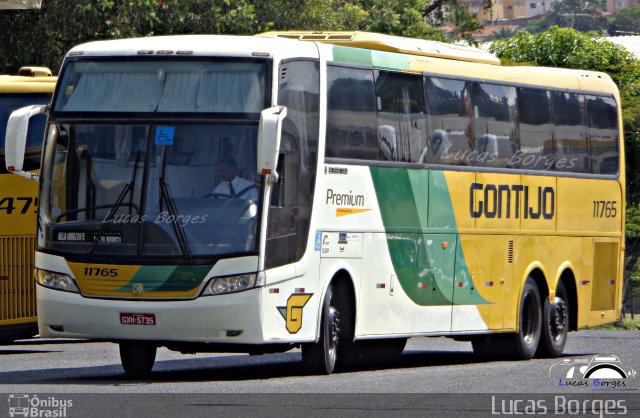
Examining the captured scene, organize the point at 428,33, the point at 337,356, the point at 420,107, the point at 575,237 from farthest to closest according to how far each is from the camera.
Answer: the point at 428,33, the point at 575,237, the point at 420,107, the point at 337,356

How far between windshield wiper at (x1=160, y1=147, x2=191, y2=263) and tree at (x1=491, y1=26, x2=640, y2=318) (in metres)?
30.4

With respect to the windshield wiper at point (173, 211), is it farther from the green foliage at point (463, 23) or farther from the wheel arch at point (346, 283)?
the green foliage at point (463, 23)

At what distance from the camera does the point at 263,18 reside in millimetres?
30359

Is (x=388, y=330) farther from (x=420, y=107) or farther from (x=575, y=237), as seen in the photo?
(x=575, y=237)

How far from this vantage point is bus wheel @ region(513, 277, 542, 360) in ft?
62.0

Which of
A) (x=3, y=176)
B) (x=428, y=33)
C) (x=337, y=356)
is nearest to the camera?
(x=337, y=356)

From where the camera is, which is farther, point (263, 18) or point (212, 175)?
point (263, 18)

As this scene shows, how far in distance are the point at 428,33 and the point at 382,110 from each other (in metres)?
25.1

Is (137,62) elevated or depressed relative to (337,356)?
elevated

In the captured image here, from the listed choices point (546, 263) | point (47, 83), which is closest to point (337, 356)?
point (546, 263)

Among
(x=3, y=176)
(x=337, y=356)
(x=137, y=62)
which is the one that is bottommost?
(x=337, y=356)

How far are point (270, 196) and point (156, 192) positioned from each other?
1.04 meters

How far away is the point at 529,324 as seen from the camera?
19281mm

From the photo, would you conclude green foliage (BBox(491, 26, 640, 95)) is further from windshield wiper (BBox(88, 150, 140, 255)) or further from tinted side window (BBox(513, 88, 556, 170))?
windshield wiper (BBox(88, 150, 140, 255))
